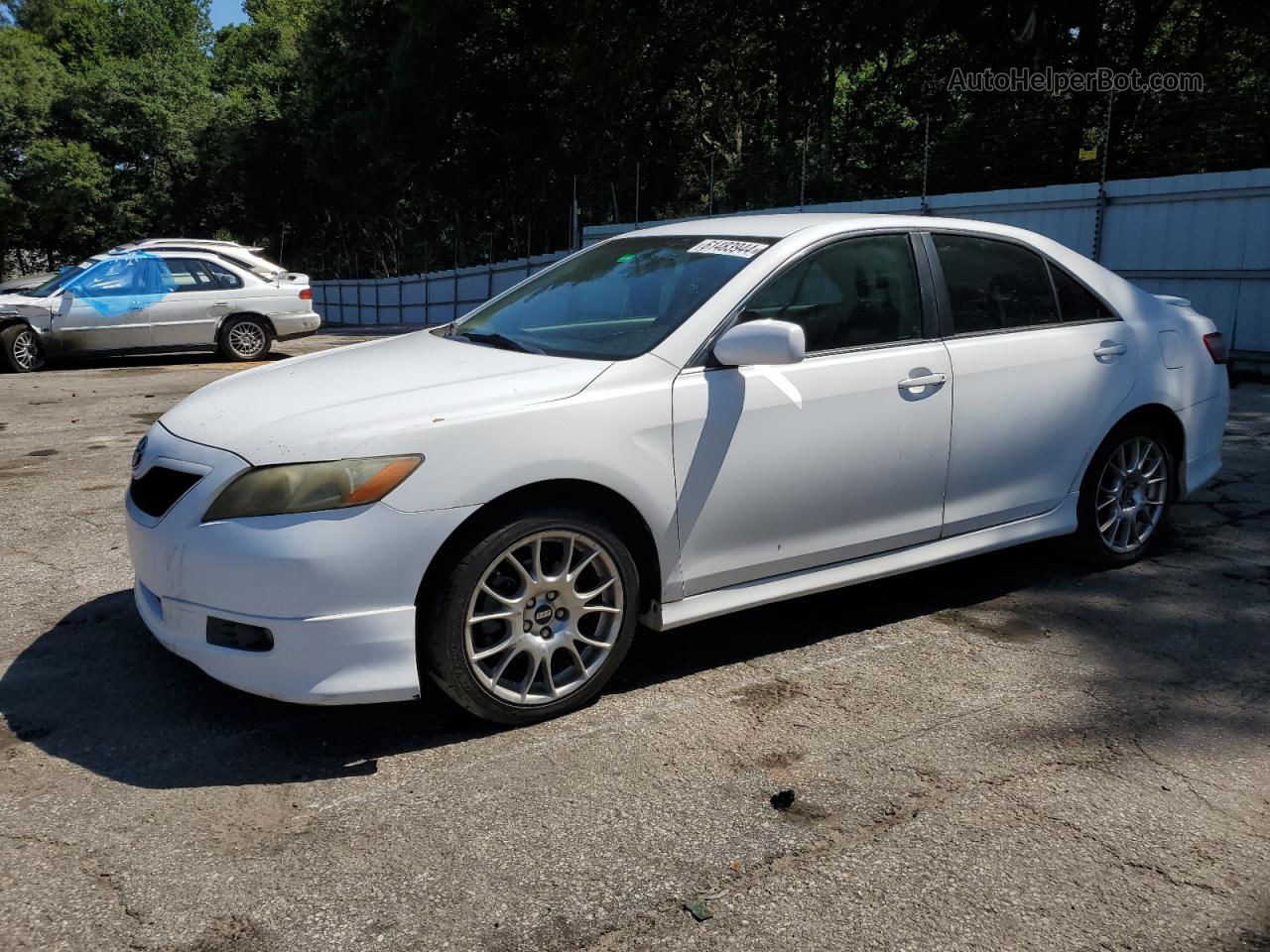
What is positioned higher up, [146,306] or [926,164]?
[926,164]

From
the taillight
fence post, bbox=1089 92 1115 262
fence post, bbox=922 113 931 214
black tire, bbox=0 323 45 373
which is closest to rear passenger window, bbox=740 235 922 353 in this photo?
the taillight

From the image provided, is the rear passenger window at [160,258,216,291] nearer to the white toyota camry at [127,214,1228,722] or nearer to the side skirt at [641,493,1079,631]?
the white toyota camry at [127,214,1228,722]

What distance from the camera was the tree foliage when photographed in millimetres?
16094

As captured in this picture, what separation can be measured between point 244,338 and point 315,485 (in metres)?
12.4

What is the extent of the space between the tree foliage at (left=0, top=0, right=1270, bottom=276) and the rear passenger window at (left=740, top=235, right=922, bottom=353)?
36.5 feet

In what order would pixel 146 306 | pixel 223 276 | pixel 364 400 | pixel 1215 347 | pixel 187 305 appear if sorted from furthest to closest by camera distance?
pixel 223 276, pixel 187 305, pixel 146 306, pixel 1215 347, pixel 364 400

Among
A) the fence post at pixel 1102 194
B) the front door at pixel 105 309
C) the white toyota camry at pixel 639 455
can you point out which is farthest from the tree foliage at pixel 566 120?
the white toyota camry at pixel 639 455

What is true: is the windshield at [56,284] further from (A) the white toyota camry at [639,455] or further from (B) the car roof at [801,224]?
(B) the car roof at [801,224]

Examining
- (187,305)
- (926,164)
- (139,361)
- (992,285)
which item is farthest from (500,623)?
(926,164)

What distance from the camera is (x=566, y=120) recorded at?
95.2 ft

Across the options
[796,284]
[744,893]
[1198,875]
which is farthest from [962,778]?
[796,284]

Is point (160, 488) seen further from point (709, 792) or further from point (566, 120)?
point (566, 120)

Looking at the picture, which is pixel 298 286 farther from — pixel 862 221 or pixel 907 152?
pixel 862 221

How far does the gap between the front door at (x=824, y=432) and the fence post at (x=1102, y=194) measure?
10777 mm
